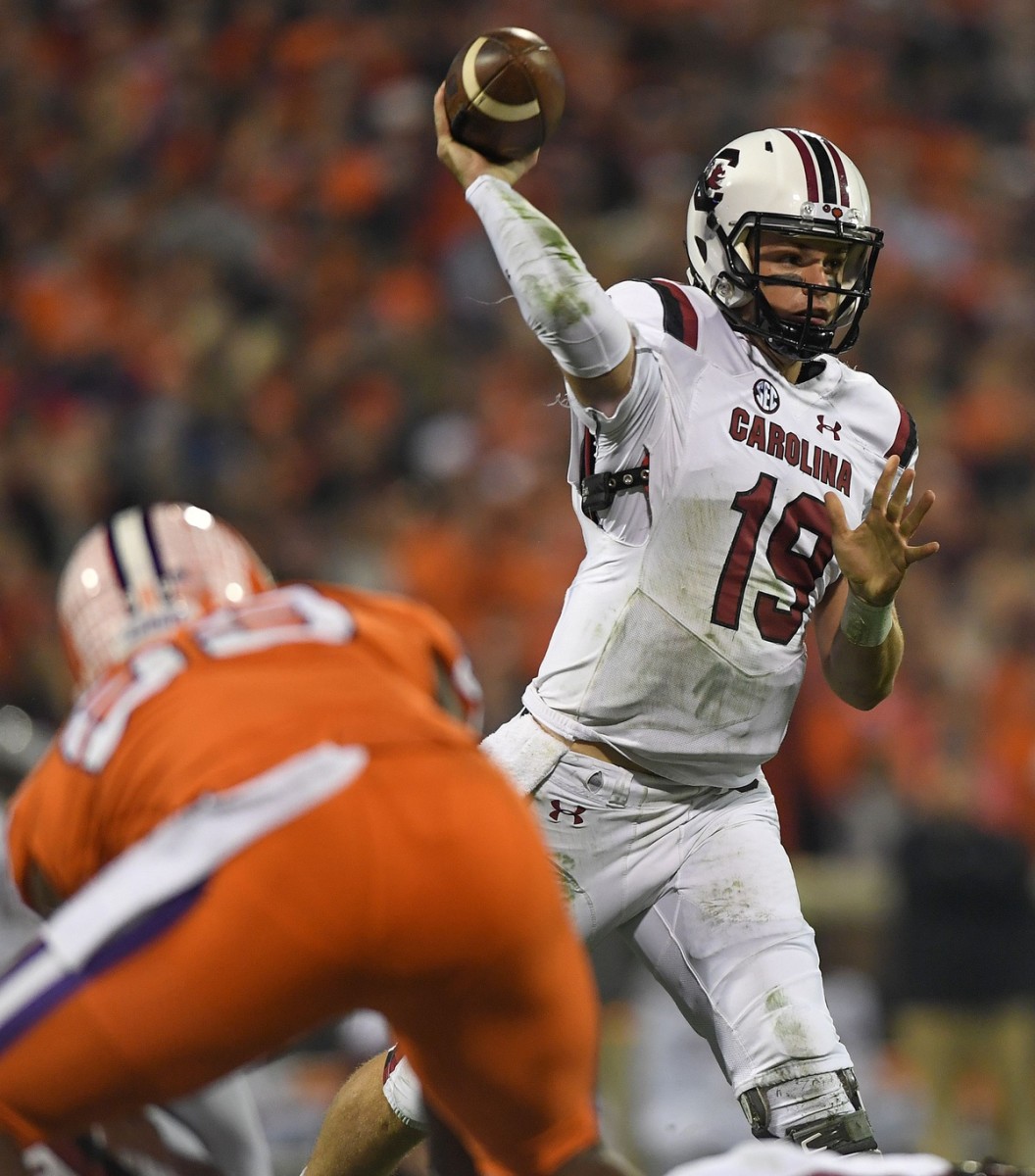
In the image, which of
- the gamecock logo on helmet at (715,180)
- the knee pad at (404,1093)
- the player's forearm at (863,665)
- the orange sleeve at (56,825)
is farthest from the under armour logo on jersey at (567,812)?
the gamecock logo on helmet at (715,180)

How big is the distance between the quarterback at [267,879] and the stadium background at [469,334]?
110 inches

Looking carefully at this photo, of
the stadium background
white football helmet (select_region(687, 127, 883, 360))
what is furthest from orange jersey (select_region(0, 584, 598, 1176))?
the stadium background

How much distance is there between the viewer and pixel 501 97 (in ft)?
11.9

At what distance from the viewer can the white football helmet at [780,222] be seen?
3.68 metres

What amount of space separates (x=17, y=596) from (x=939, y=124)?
5940 millimetres

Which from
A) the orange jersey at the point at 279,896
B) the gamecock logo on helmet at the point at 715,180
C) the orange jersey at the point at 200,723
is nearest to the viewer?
the orange jersey at the point at 279,896

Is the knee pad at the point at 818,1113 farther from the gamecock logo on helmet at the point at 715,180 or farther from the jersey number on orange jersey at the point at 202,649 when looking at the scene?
the gamecock logo on helmet at the point at 715,180

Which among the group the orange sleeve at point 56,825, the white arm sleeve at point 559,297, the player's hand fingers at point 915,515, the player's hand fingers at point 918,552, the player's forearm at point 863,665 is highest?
the white arm sleeve at point 559,297

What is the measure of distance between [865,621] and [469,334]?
5.30 metres

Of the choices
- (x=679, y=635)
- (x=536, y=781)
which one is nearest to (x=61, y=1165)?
(x=536, y=781)

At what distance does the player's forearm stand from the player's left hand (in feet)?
0.54

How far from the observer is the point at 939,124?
10227mm

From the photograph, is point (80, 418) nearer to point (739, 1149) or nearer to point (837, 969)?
point (837, 969)

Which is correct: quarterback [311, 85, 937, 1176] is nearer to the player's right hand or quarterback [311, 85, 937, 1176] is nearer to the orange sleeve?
the player's right hand
